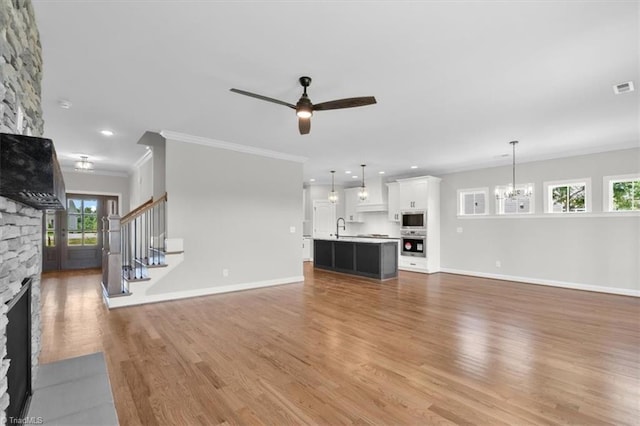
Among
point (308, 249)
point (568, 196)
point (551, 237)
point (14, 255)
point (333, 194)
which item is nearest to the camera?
point (14, 255)

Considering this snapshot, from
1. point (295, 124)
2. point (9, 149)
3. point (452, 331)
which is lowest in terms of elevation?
point (452, 331)

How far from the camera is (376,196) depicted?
9398 millimetres

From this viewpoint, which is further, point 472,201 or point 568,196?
point 472,201

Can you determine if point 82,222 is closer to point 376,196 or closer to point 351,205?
point 351,205

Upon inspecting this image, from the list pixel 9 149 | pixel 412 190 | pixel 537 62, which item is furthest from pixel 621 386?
pixel 412 190

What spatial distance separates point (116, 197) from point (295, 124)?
7053 mm

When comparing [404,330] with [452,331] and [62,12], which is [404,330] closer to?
[452,331]

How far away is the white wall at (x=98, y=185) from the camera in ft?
26.9

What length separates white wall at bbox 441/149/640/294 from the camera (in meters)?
5.59

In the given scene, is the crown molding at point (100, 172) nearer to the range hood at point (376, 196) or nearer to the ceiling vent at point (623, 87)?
the range hood at point (376, 196)

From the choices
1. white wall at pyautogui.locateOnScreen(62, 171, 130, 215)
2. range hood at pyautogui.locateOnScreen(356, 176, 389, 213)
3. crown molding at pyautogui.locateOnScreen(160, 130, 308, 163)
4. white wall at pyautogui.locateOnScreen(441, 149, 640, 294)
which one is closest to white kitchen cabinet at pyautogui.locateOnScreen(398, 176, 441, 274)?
white wall at pyautogui.locateOnScreen(441, 149, 640, 294)

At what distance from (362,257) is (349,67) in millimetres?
5110

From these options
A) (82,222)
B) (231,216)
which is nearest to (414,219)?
(231,216)

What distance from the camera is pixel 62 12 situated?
2168 millimetres
